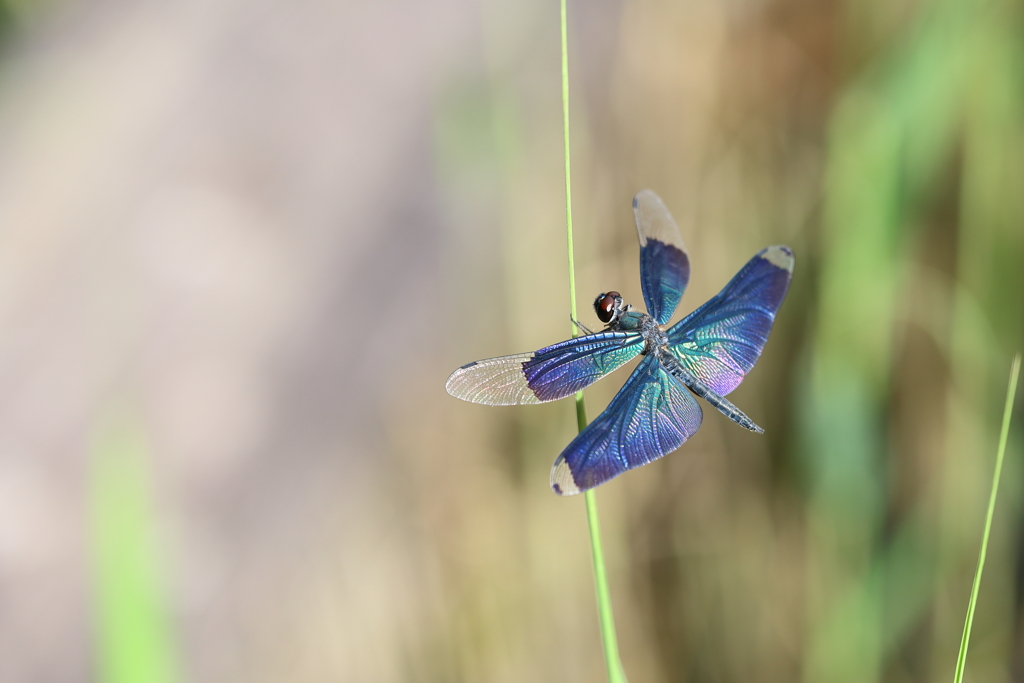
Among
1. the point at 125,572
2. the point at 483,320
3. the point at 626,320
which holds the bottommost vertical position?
the point at 125,572

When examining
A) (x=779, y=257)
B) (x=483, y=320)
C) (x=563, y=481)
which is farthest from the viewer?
(x=483, y=320)

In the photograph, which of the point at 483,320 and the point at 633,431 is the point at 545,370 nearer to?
the point at 633,431

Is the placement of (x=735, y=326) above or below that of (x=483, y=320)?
below

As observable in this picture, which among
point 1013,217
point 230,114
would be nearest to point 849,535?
point 1013,217

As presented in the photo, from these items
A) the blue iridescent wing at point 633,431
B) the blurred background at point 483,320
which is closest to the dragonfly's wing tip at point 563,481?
the blue iridescent wing at point 633,431

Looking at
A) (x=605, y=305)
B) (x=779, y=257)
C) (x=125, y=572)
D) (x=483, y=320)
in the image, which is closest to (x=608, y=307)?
(x=605, y=305)

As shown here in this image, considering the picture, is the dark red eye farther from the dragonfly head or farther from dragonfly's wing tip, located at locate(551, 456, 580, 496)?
dragonfly's wing tip, located at locate(551, 456, 580, 496)

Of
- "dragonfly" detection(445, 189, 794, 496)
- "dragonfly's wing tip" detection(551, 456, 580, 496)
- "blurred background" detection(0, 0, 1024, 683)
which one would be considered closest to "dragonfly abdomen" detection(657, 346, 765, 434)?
"dragonfly" detection(445, 189, 794, 496)
